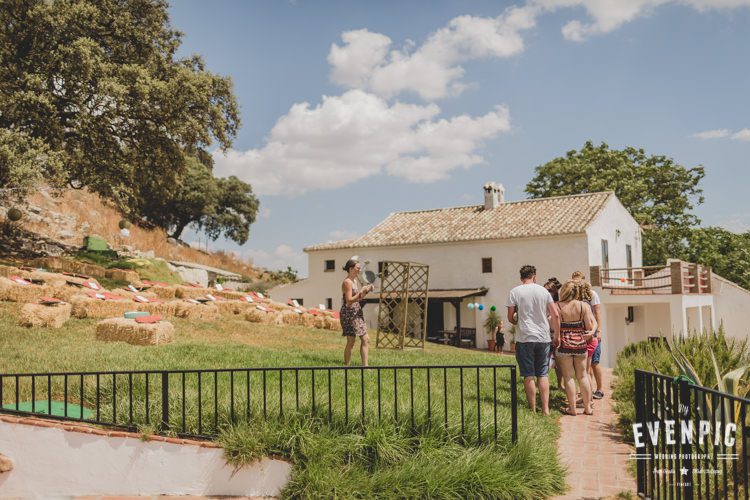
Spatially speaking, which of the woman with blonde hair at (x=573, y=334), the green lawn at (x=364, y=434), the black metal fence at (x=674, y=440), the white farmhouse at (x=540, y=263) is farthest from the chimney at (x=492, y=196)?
the black metal fence at (x=674, y=440)

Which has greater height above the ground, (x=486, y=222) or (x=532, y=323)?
(x=486, y=222)

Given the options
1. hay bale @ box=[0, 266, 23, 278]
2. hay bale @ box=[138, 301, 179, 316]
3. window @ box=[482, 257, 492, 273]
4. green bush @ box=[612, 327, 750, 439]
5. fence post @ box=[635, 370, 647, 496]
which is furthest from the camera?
window @ box=[482, 257, 492, 273]

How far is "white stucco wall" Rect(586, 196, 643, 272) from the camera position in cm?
2678

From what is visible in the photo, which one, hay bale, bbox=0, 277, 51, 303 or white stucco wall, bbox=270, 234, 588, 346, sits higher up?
white stucco wall, bbox=270, 234, 588, 346

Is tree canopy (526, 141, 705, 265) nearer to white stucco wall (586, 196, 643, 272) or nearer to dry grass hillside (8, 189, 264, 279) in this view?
white stucco wall (586, 196, 643, 272)

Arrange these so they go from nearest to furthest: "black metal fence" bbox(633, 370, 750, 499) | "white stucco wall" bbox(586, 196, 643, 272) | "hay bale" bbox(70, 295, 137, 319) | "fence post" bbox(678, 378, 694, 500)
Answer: "fence post" bbox(678, 378, 694, 500)
"black metal fence" bbox(633, 370, 750, 499)
"hay bale" bbox(70, 295, 137, 319)
"white stucco wall" bbox(586, 196, 643, 272)

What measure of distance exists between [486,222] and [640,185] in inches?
466

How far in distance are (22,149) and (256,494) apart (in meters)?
17.5

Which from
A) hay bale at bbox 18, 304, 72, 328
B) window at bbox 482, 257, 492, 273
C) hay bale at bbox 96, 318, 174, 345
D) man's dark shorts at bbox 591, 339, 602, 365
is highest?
window at bbox 482, 257, 492, 273

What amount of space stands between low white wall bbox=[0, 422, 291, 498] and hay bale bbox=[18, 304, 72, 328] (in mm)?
6890

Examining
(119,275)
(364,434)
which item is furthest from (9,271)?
(364,434)

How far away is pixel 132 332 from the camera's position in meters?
12.0

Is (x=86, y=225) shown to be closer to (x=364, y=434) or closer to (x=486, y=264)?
(x=486, y=264)

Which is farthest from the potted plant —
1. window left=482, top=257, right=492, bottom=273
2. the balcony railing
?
the balcony railing
